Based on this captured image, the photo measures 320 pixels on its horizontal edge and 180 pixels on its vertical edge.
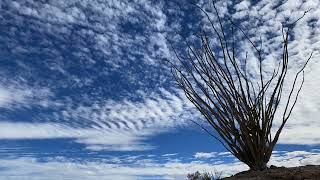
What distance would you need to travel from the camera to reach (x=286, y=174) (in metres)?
5.84

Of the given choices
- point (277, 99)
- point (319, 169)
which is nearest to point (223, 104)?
point (277, 99)

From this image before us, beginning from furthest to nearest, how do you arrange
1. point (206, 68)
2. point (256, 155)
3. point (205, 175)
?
1. point (205, 175)
2. point (206, 68)
3. point (256, 155)

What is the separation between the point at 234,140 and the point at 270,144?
56cm

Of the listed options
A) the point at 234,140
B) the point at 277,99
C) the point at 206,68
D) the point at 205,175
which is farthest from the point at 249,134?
the point at 205,175

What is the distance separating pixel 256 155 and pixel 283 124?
2.46 ft

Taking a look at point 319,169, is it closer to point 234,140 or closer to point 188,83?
point 234,140

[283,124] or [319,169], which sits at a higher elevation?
[283,124]

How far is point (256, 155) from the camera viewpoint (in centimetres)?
672

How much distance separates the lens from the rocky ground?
18.7ft

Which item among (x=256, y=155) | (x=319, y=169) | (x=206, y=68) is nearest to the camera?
(x=319, y=169)

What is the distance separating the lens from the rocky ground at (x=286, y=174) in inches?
224

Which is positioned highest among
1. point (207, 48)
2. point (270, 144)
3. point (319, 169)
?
point (207, 48)

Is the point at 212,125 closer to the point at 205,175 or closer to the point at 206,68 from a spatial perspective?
the point at 206,68

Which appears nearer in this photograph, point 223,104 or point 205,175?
point 223,104
